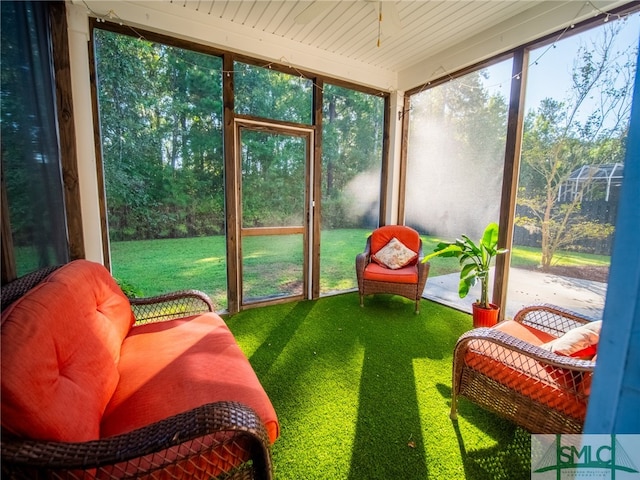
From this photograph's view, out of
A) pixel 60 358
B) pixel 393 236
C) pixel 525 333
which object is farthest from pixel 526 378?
pixel 393 236

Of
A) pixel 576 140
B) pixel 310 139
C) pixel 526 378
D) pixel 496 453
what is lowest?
pixel 496 453

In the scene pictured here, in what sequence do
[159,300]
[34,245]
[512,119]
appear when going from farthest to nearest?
[512,119] < [159,300] < [34,245]

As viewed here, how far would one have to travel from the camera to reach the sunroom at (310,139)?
225cm

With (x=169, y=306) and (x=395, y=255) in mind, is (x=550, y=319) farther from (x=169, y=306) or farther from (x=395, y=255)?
(x=169, y=306)

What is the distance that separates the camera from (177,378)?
1.30 meters

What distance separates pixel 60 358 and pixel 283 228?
263 centimetres

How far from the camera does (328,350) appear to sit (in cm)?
249

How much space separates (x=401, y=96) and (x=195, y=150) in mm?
2765

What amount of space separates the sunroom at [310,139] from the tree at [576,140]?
0.04ft

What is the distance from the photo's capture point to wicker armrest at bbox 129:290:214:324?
1974 mm

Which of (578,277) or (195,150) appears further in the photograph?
(195,150)

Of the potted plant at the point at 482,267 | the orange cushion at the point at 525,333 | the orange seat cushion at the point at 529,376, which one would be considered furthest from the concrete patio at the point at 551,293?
the orange seat cushion at the point at 529,376

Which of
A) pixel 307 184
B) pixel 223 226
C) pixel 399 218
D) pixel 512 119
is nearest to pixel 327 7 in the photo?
pixel 307 184

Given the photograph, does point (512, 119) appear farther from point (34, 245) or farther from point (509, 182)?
point (34, 245)
